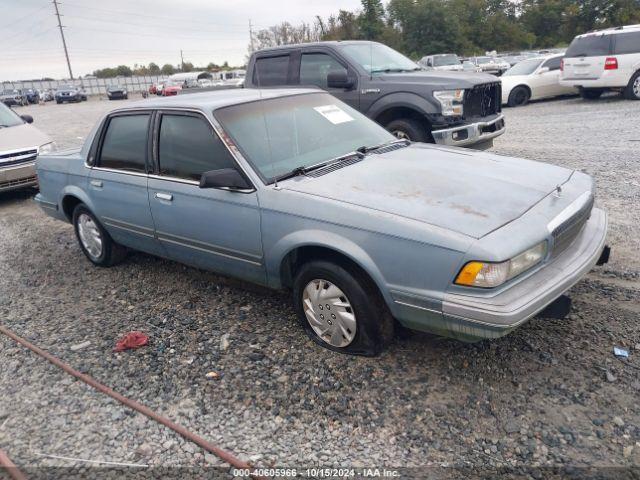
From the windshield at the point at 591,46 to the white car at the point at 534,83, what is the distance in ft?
4.53

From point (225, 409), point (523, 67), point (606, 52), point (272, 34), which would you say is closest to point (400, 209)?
point (225, 409)

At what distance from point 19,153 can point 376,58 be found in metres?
5.74

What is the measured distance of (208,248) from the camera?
3906 millimetres

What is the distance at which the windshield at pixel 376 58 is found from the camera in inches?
305

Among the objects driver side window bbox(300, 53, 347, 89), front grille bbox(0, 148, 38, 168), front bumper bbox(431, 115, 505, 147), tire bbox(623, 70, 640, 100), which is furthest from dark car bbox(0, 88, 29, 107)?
front bumper bbox(431, 115, 505, 147)

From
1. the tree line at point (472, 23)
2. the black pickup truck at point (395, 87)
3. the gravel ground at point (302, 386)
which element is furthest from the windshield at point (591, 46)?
the tree line at point (472, 23)

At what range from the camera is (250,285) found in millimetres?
4590

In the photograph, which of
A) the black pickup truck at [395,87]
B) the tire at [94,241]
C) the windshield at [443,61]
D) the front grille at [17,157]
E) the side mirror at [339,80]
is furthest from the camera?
the windshield at [443,61]

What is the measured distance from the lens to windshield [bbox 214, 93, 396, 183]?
145 inches

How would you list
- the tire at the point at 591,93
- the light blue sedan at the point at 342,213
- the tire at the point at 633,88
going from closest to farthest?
the light blue sedan at the point at 342,213 < the tire at the point at 633,88 < the tire at the point at 591,93

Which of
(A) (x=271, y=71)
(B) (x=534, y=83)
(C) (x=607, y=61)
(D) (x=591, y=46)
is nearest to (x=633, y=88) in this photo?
(C) (x=607, y=61)

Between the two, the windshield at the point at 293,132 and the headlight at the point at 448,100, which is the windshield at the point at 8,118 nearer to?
the windshield at the point at 293,132

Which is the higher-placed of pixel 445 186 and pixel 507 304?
pixel 445 186

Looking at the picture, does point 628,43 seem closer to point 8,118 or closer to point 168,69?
point 8,118
